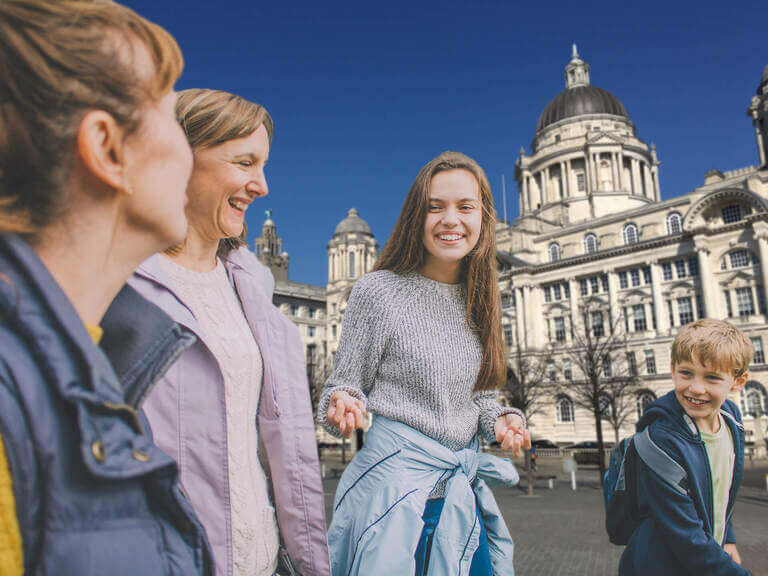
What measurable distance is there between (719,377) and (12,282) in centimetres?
377

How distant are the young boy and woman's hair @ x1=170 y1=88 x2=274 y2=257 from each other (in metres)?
3.02

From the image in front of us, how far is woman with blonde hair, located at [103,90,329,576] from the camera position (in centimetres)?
195

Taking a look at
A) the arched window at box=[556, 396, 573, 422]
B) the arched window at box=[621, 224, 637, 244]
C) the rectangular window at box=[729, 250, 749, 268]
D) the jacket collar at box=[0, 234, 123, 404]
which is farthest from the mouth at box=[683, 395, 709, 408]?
the arched window at box=[621, 224, 637, 244]

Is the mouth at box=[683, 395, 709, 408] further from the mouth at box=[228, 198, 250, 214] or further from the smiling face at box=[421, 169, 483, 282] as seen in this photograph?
the mouth at box=[228, 198, 250, 214]

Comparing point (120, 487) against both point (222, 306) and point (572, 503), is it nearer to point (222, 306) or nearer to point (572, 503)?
point (222, 306)

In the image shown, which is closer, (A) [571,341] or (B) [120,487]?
(B) [120,487]

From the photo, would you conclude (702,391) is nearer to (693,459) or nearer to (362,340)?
(693,459)

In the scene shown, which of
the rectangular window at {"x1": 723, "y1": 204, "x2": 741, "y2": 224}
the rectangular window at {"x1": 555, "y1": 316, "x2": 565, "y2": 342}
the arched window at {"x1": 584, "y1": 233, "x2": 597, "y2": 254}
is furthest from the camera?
the arched window at {"x1": 584, "y1": 233, "x2": 597, "y2": 254}

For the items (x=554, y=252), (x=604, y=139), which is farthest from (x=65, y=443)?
(x=604, y=139)

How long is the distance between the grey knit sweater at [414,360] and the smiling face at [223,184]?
0.98m

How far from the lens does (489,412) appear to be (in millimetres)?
3227

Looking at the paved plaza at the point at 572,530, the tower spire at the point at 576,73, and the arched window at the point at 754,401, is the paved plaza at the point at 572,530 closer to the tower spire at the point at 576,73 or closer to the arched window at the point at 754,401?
the arched window at the point at 754,401

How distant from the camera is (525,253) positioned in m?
59.8

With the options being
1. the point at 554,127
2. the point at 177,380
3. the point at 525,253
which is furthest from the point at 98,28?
the point at 554,127
